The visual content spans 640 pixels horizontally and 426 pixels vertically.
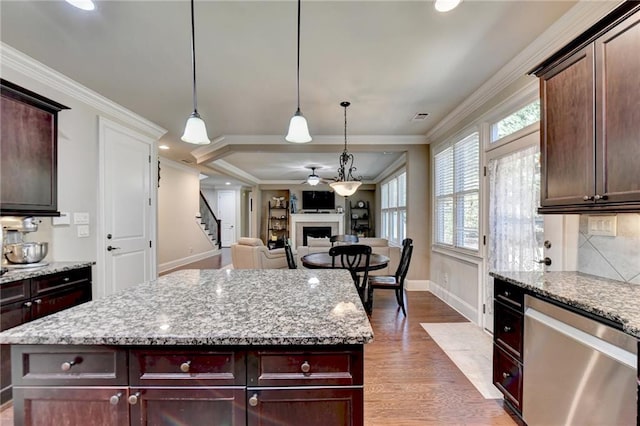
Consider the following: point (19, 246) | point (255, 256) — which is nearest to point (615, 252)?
point (19, 246)

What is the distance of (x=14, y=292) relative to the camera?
1947 mm

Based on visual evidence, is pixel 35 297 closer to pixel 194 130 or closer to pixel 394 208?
pixel 194 130

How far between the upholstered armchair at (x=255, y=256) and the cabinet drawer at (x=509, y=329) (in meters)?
3.62

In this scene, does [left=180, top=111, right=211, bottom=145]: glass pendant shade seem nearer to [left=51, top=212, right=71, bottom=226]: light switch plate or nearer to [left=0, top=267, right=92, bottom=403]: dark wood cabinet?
[left=0, top=267, right=92, bottom=403]: dark wood cabinet

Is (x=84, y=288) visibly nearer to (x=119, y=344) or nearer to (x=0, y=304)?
(x=0, y=304)

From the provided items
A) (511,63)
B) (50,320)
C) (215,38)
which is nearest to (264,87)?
(215,38)

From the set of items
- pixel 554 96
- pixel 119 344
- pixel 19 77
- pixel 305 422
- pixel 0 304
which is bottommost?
pixel 305 422

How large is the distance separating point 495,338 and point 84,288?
10.6 ft

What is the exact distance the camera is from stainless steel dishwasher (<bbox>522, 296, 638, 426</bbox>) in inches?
44.9

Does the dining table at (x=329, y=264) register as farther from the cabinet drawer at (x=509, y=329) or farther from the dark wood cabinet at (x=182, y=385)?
the dark wood cabinet at (x=182, y=385)

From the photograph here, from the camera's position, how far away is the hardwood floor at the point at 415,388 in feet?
6.15

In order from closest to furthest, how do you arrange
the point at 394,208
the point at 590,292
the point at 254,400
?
1. the point at 254,400
2. the point at 590,292
3. the point at 394,208

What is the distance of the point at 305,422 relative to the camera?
1.01m

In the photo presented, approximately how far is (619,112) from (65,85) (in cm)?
413
